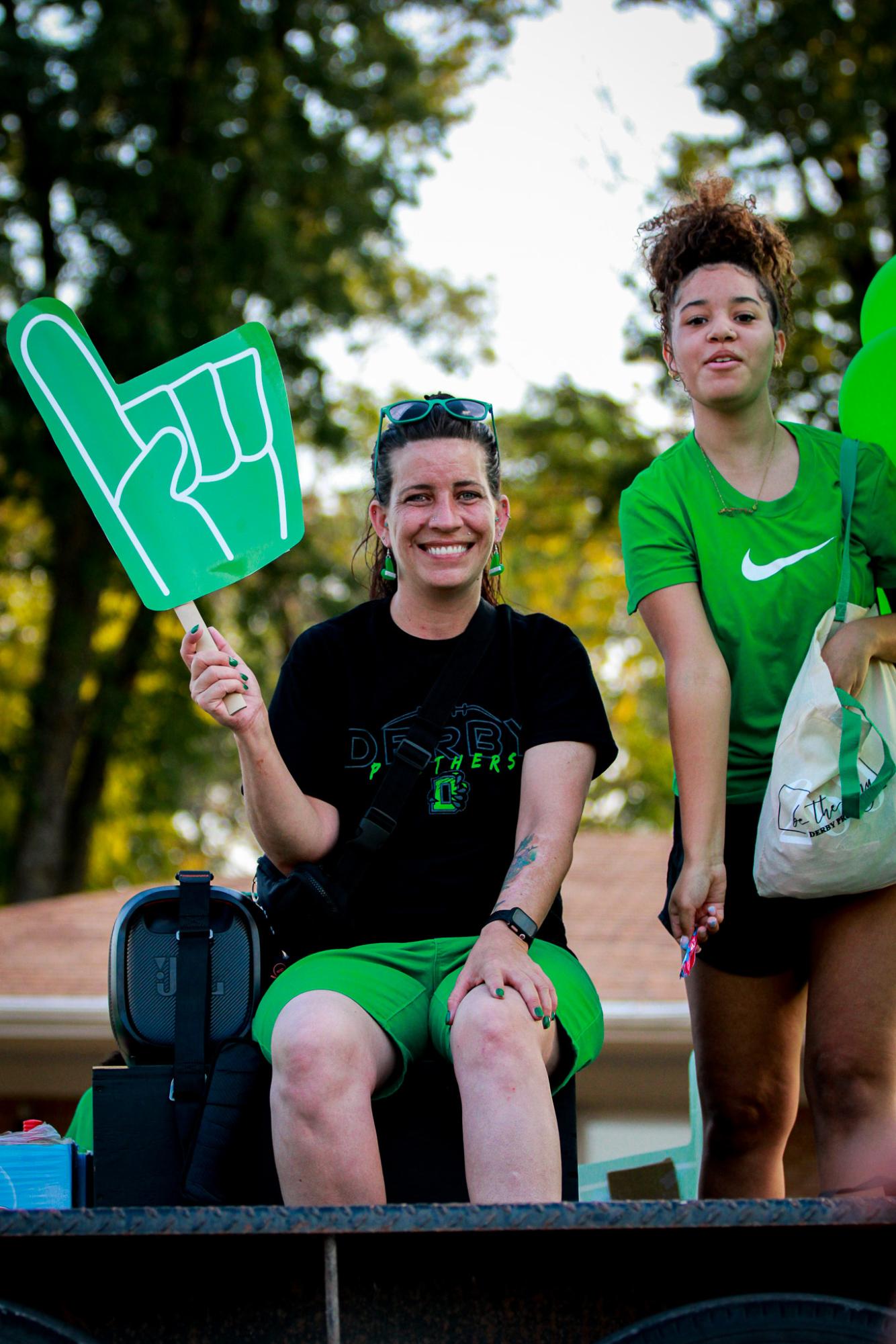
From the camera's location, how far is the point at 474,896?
102 inches

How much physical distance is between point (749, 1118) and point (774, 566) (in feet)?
3.37

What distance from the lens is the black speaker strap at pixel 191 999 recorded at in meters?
2.38

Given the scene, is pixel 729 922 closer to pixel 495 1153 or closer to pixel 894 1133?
pixel 894 1133

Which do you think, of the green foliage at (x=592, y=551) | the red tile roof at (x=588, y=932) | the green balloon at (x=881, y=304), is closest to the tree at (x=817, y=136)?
the green foliage at (x=592, y=551)

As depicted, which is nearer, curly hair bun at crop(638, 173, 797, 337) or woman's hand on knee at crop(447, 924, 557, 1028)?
woman's hand on knee at crop(447, 924, 557, 1028)

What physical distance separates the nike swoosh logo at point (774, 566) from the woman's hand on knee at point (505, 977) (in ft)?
2.70

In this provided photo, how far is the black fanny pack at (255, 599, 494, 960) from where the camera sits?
252cm

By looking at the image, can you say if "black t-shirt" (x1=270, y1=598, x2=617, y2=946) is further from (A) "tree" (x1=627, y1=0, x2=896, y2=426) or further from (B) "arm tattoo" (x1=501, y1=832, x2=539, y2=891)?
(A) "tree" (x1=627, y1=0, x2=896, y2=426)

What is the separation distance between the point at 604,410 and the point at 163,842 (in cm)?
847

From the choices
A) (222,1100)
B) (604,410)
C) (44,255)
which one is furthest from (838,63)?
(222,1100)

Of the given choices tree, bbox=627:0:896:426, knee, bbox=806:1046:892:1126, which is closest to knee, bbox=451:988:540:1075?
knee, bbox=806:1046:892:1126

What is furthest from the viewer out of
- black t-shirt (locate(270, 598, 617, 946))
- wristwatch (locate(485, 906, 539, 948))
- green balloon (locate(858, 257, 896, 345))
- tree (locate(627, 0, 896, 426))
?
tree (locate(627, 0, 896, 426))

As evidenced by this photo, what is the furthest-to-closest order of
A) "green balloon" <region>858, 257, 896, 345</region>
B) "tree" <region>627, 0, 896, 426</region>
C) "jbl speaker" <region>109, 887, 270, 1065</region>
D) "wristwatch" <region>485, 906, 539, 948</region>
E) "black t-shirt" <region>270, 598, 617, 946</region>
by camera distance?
1. "tree" <region>627, 0, 896, 426</region>
2. "green balloon" <region>858, 257, 896, 345</region>
3. "black t-shirt" <region>270, 598, 617, 946</region>
4. "jbl speaker" <region>109, 887, 270, 1065</region>
5. "wristwatch" <region>485, 906, 539, 948</region>

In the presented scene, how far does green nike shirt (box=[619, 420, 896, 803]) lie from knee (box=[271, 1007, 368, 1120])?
91 cm
